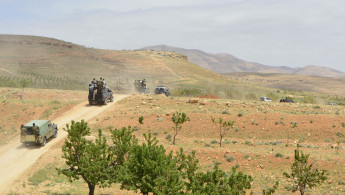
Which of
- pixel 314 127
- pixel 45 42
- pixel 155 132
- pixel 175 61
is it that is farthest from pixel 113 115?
pixel 45 42

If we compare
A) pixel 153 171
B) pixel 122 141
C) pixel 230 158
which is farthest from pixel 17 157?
pixel 230 158

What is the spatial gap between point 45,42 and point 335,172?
11461 cm

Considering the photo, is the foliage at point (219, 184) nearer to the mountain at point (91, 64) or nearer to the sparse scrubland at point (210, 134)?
the sparse scrubland at point (210, 134)

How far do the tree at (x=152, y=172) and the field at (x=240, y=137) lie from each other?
7.38 meters

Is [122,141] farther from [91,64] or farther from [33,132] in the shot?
[91,64]

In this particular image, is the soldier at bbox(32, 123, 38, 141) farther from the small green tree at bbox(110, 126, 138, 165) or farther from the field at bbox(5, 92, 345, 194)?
the small green tree at bbox(110, 126, 138, 165)

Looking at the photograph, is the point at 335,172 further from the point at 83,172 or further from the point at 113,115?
the point at 113,115

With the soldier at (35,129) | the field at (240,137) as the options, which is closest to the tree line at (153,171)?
the field at (240,137)

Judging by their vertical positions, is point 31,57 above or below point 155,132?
above

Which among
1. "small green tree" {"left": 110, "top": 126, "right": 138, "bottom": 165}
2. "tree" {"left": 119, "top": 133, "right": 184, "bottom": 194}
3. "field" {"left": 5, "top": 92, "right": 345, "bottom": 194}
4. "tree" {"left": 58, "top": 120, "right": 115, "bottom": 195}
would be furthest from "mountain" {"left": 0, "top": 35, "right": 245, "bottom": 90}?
"tree" {"left": 119, "top": 133, "right": 184, "bottom": 194}

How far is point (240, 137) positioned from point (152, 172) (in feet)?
66.1

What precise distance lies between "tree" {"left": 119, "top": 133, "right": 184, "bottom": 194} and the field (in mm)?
7383

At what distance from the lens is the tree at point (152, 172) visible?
11.6m

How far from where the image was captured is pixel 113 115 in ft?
107
